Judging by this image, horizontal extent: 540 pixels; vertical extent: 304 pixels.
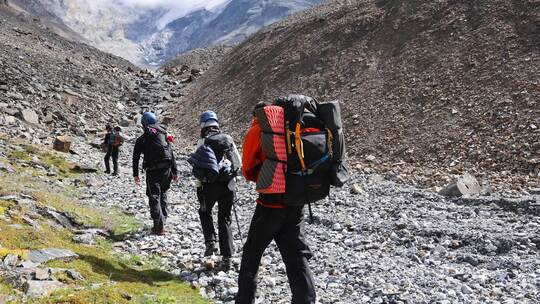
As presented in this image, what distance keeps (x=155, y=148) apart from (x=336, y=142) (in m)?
6.45

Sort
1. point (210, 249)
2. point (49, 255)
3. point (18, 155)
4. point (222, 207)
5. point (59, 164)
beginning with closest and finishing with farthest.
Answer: point (49, 255) → point (222, 207) → point (210, 249) → point (18, 155) → point (59, 164)

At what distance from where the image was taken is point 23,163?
19156 mm

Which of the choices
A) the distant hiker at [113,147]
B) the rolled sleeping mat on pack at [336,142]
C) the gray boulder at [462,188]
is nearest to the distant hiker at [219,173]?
the rolled sleeping mat on pack at [336,142]

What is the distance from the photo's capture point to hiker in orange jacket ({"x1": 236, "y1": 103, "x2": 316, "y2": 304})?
21.6ft

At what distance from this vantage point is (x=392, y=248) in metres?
11.2

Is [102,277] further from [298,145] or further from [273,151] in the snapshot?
[298,145]

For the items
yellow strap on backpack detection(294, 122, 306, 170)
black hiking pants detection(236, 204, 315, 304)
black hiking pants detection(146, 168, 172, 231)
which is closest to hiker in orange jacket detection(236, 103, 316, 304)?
black hiking pants detection(236, 204, 315, 304)

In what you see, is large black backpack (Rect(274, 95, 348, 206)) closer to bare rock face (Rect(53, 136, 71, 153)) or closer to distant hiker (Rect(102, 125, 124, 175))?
distant hiker (Rect(102, 125, 124, 175))

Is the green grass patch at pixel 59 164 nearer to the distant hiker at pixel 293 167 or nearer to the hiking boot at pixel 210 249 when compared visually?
the hiking boot at pixel 210 249

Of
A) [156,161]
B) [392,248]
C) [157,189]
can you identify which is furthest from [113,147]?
[392,248]

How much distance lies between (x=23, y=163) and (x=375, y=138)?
16329mm

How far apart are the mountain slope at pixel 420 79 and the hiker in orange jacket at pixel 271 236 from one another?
14.6 metres

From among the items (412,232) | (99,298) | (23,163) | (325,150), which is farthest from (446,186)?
(23,163)

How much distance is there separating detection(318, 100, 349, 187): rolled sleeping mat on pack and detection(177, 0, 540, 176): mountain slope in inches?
572
